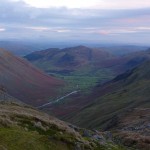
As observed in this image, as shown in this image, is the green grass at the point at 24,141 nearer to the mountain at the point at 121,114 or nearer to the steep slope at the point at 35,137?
the steep slope at the point at 35,137

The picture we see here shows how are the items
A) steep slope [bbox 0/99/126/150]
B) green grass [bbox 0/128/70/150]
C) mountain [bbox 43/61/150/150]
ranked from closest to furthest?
green grass [bbox 0/128/70/150], steep slope [bbox 0/99/126/150], mountain [bbox 43/61/150/150]

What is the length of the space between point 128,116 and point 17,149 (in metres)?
61.9

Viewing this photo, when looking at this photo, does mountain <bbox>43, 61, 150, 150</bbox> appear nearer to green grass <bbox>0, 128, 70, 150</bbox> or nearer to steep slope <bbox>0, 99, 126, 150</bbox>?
steep slope <bbox>0, 99, 126, 150</bbox>

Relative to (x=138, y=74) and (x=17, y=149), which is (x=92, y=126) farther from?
(x=138, y=74)

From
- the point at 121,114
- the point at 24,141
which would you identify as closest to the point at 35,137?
the point at 24,141

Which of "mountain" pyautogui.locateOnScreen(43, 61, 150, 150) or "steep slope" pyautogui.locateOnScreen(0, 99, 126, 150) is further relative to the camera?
"mountain" pyautogui.locateOnScreen(43, 61, 150, 150)

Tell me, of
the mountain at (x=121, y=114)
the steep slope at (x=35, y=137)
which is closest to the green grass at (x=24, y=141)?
the steep slope at (x=35, y=137)

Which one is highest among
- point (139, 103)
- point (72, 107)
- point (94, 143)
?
point (94, 143)

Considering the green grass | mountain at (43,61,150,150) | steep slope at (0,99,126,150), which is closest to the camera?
the green grass

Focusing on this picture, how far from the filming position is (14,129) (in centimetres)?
3003

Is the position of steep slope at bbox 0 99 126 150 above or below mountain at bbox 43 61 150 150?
above

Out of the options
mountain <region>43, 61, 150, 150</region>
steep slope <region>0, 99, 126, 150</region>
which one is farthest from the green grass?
mountain <region>43, 61, 150, 150</region>

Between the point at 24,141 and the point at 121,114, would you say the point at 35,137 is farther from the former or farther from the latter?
the point at 121,114

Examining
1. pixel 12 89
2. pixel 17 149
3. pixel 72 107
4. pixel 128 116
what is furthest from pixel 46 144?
pixel 12 89
